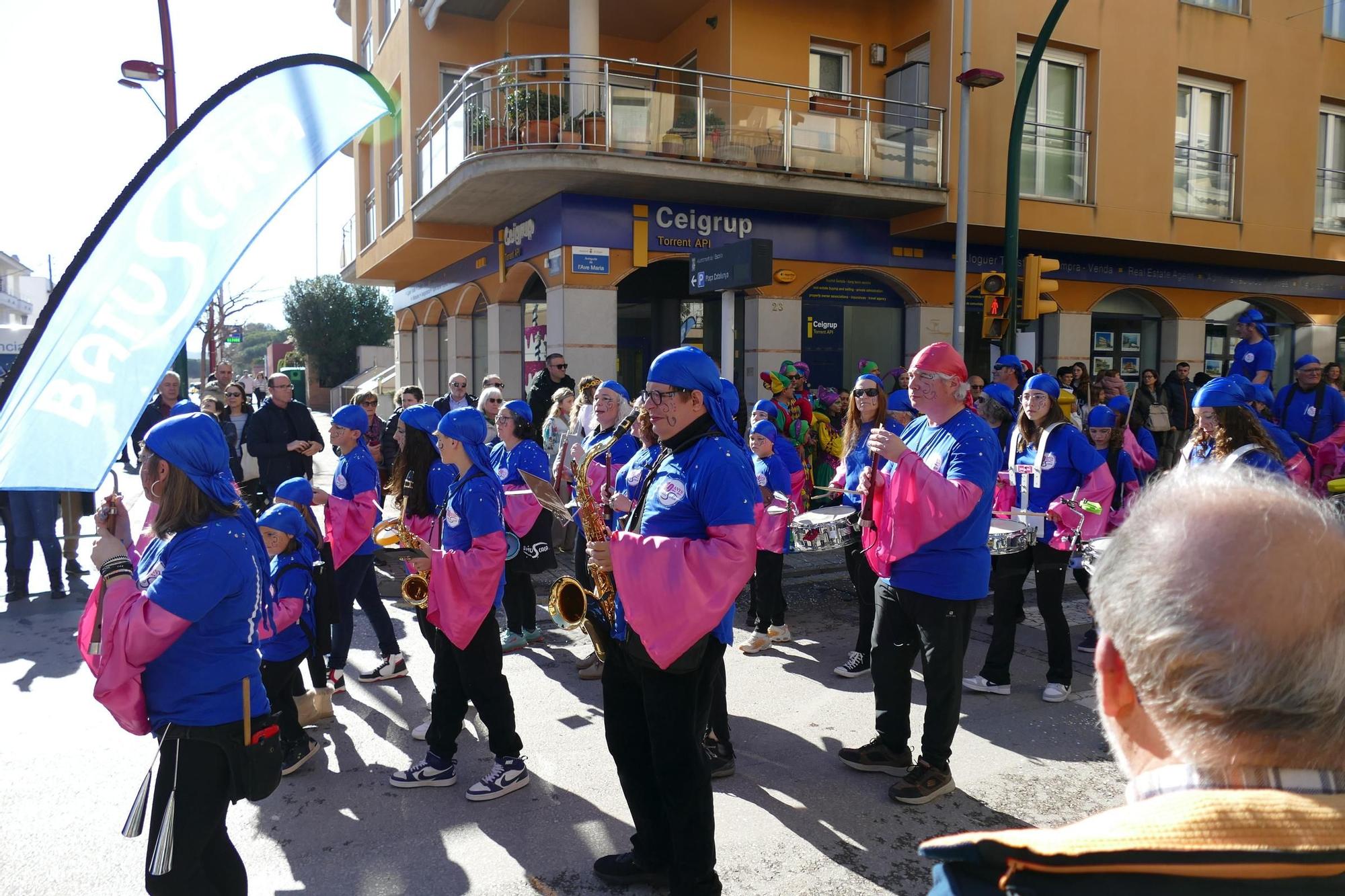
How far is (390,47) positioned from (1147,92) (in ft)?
46.3

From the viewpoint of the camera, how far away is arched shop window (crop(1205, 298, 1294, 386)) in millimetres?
18953

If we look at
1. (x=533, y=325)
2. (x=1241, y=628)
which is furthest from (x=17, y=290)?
(x=1241, y=628)

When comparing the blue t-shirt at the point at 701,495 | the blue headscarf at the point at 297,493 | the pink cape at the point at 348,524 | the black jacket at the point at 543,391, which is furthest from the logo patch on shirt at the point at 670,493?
the black jacket at the point at 543,391

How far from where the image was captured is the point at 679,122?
1254 centimetres

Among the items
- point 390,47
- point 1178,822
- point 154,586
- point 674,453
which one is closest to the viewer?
point 1178,822

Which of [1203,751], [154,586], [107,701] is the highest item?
[1203,751]

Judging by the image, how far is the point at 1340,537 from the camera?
43.4 inches

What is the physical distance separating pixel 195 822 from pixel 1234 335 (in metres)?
21.6

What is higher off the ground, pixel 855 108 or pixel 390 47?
pixel 390 47

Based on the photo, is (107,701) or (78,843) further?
(78,843)

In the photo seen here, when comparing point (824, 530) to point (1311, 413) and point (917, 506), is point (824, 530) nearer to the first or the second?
point (917, 506)

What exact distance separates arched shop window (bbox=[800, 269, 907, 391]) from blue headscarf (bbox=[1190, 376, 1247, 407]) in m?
9.72

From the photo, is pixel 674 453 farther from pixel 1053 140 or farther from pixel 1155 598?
pixel 1053 140

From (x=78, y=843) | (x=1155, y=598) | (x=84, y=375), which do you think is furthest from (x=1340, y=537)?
(x=78, y=843)
